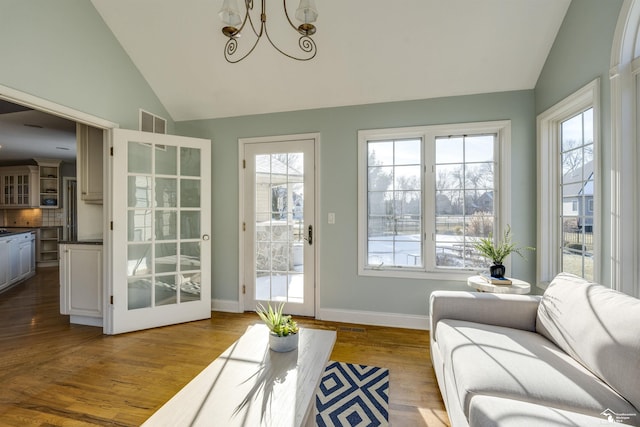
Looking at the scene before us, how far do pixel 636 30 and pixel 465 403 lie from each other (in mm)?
2338

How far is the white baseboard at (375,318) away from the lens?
300 cm

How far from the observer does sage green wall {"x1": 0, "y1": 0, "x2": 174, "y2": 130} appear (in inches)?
83.0

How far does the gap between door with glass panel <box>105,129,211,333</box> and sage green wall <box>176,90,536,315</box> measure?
25 centimetres

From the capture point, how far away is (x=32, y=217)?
6.52 meters

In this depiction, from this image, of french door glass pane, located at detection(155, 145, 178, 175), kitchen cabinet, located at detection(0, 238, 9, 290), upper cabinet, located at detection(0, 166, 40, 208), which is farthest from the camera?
upper cabinet, located at detection(0, 166, 40, 208)

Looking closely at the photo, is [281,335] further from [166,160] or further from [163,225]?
[166,160]

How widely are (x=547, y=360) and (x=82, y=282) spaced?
4.00m

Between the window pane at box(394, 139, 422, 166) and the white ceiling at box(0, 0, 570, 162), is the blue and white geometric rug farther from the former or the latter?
the white ceiling at box(0, 0, 570, 162)

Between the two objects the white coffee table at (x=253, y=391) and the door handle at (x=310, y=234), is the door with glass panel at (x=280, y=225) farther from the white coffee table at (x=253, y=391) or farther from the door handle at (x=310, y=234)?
the white coffee table at (x=253, y=391)

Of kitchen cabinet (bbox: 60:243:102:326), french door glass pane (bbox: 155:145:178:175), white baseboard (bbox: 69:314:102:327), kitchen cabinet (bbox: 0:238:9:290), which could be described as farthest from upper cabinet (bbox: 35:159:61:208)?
french door glass pane (bbox: 155:145:178:175)

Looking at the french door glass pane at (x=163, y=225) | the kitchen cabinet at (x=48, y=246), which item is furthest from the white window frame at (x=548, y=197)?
the kitchen cabinet at (x=48, y=246)

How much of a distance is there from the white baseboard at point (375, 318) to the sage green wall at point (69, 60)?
9.60 ft

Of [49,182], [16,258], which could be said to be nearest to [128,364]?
[16,258]

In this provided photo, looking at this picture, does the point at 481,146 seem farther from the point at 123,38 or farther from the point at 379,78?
the point at 123,38
